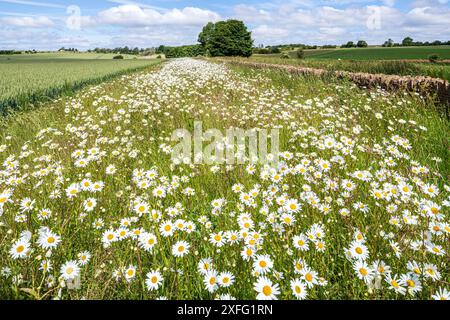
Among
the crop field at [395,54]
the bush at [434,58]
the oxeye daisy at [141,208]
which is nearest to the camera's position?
the oxeye daisy at [141,208]

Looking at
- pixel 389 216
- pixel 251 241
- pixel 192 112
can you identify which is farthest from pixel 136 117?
pixel 389 216

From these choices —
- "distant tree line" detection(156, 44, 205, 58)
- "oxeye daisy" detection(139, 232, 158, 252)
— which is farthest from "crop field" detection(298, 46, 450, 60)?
"distant tree line" detection(156, 44, 205, 58)

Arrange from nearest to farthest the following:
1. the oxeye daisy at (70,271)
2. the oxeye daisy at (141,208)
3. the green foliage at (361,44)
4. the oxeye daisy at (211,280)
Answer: the oxeye daisy at (211,280), the oxeye daisy at (70,271), the oxeye daisy at (141,208), the green foliage at (361,44)

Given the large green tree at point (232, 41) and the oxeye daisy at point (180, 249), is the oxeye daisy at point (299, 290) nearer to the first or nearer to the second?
the oxeye daisy at point (180, 249)

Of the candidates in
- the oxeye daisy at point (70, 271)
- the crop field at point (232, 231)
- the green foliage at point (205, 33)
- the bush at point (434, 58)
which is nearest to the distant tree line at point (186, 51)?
the green foliage at point (205, 33)

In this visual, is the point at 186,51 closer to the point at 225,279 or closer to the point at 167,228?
the point at 167,228

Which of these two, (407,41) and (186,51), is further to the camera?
(186,51)

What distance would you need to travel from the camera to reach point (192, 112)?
704 cm

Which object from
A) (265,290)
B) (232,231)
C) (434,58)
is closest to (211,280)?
(265,290)

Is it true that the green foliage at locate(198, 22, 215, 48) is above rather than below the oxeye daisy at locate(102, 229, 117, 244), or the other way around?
above

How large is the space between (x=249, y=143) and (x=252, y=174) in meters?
1.35

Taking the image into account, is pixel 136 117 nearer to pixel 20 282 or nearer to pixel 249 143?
pixel 249 143

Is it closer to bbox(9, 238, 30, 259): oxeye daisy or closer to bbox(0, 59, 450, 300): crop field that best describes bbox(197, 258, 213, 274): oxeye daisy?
bbox(0, 59, 450, 300): crop field
